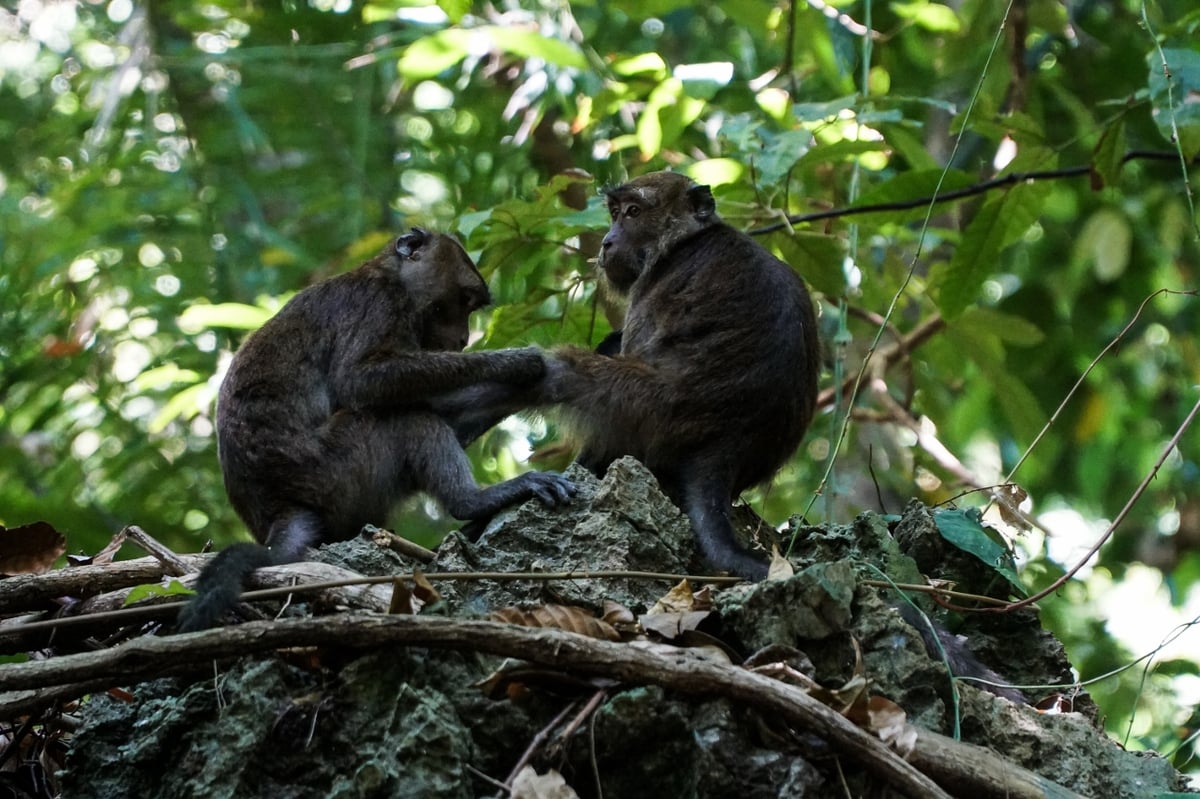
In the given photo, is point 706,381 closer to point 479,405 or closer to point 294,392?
point 479,405

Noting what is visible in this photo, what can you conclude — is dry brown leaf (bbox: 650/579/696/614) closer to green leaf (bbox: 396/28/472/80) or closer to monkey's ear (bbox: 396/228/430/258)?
monkey's ear (bbox: 396/228/430/258)

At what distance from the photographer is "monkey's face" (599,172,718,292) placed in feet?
21.0

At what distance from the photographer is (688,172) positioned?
7207 mm

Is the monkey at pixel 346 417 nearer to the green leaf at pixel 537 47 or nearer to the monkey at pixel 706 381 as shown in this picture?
the monkey at pixel 706 381

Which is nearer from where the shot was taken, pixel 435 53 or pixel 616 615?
pixel 616 615

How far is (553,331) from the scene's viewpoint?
680 centimetres

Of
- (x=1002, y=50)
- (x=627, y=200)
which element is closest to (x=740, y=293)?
(x=627, y=200)

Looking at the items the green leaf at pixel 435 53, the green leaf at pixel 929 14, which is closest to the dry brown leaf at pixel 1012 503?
the green leaf at pixel 929 14

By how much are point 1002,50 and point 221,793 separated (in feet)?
24.1

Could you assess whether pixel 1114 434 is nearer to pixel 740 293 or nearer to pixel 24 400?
pixel 740 293

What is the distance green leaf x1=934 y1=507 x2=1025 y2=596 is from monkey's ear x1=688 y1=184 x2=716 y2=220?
6.93 ft

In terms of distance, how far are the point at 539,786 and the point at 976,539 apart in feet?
7.08

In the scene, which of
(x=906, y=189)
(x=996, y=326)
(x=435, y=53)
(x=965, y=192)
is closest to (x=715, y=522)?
(x=906, y=189)

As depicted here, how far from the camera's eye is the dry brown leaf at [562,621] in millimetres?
3652
